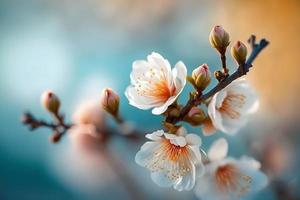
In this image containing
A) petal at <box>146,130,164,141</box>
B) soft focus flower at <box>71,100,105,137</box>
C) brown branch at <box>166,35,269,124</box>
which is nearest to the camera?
brown branch at <box>166,35,269,124</box>

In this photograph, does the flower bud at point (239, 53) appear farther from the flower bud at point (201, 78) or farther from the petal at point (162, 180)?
the petal at point (162, 180)

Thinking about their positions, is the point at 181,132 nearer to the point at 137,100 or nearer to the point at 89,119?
Answer: the point at 137,100

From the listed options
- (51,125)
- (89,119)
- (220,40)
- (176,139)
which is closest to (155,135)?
(176,139)

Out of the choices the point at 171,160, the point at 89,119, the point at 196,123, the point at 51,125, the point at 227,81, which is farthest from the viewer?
the point at 89,119

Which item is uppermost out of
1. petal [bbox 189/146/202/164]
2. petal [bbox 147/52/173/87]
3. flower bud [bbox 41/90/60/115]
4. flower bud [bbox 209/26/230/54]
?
flower bud [bbox 41/90/60/115]

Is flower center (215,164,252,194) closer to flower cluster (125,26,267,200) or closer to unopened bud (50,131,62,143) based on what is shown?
flower cluster (125,26,267,200)

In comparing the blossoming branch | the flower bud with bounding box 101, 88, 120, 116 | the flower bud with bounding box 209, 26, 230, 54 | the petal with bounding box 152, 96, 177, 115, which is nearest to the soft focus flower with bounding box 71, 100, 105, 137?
the blossoming branch
